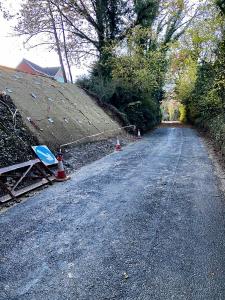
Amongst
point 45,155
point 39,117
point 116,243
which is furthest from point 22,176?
point 39,117

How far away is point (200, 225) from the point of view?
514 cm

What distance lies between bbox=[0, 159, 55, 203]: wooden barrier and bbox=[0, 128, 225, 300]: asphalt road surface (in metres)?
0.38

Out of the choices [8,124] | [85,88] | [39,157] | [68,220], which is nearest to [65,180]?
[39,157]

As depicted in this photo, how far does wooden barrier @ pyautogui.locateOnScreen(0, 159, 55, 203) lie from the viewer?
6.80 meters

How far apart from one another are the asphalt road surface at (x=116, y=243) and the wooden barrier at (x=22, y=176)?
385mm

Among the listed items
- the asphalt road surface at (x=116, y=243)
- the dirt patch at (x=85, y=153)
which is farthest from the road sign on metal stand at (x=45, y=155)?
the asphalt road surface at (x=116, y=243)

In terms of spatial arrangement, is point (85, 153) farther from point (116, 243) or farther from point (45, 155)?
point (116, 243)

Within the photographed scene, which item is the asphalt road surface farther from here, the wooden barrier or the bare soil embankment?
the bare soil embankment

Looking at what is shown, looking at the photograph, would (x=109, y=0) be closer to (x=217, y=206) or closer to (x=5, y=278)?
(x=217, y=206)

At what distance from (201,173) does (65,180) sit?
4.24 m

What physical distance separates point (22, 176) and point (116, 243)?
386 cm

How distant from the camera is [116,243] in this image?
450cm

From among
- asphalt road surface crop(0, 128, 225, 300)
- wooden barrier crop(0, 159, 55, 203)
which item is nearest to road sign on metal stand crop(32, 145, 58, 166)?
wooden barrier crop(0, 159, 55, 203)

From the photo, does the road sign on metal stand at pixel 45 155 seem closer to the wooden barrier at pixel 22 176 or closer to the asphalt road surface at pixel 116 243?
the wooden barrier at pixel 22 176
